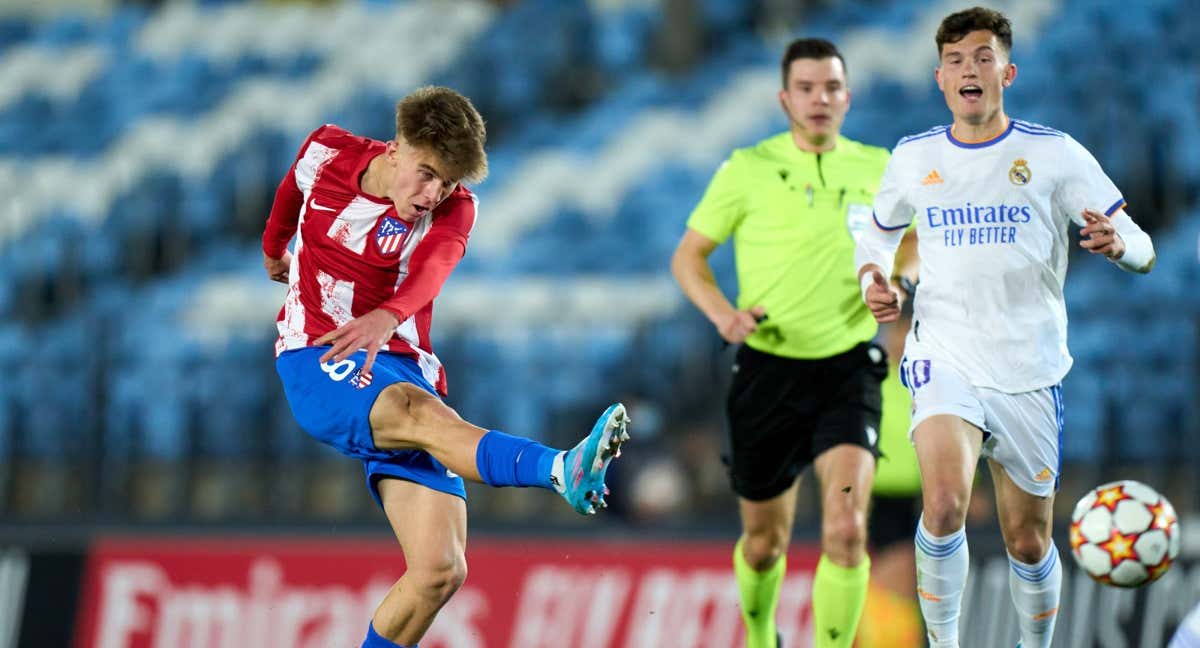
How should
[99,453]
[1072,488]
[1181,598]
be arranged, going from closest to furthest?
[1181,598] < [1072,488] < [99,453]

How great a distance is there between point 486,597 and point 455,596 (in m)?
0.18

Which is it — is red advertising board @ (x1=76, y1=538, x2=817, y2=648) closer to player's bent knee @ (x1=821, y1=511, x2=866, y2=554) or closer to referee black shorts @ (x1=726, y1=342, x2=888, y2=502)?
referee black shorts @ (x1=726, y1=342, x2=888, y2=502)

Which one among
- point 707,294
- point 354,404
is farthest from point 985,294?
point 354,404

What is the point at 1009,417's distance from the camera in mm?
5578

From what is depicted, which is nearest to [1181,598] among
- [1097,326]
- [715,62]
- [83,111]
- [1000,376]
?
[1097,326]

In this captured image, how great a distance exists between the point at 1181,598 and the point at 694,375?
126 inches

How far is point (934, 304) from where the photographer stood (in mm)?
5676

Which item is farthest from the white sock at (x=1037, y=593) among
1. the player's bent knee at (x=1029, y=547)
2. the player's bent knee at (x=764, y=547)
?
the player's bent knee at (x=764, y=547)

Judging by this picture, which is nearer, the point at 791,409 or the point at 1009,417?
the point at 1009,417

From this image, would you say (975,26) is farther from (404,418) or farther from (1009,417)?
(404,418)

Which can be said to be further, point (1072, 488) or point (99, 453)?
point (99, 453)

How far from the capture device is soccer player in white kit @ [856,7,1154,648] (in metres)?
5.47

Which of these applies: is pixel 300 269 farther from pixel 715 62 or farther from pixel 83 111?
pixel 83 111

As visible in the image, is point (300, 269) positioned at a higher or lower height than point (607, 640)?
higher
